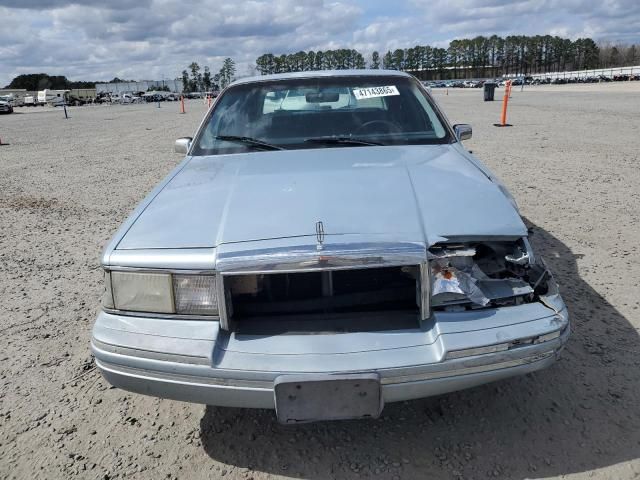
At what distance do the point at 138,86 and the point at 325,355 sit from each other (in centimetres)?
11424

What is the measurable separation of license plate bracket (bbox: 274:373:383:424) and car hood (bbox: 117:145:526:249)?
0.56m

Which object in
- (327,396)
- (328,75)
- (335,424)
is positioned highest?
(328,75)

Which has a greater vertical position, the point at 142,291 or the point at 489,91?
the point at 489,91

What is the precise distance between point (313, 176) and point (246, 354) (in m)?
1.07

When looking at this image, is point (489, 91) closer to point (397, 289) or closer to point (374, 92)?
point (374, 92)

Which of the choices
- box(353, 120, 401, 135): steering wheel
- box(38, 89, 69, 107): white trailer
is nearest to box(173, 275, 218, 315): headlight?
box(353, 120, 401, 135): steering wheel

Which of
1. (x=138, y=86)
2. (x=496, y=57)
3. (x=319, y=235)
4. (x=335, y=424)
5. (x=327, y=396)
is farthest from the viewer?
(x=496, y=57)

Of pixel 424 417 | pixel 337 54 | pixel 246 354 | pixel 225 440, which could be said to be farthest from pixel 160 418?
pixel 337 54

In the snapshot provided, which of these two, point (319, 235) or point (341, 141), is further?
point (341, 141)

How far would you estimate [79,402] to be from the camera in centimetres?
265

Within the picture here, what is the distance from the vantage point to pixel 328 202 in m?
2.28

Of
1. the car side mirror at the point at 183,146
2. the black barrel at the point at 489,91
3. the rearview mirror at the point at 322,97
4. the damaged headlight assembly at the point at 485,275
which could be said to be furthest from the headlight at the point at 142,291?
the black barrel at the point at 489,91

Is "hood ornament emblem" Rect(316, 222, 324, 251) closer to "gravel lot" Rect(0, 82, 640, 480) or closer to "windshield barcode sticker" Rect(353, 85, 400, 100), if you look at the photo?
"gravel lot" Rect(0, 82, 640, 480)

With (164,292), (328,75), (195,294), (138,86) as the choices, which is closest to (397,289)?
(195,294)
